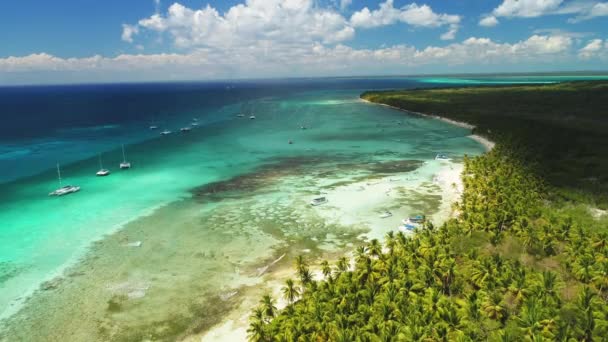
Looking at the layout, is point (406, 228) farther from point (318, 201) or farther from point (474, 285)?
point (474, 285)

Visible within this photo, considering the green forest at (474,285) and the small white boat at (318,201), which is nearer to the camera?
the green forest at (474,285)

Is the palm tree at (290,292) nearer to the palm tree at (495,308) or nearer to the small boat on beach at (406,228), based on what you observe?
the palm tree at (495,308)

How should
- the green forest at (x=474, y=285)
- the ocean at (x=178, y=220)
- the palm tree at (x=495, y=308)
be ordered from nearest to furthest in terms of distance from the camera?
the green forest at (x=474, y=285) → the palm tree at (x=495, y=308) → the ocean at (x=178, y=220)

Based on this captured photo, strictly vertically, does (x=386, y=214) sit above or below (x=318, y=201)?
below

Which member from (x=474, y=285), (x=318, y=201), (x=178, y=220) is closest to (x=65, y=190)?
(x=178, y=220)

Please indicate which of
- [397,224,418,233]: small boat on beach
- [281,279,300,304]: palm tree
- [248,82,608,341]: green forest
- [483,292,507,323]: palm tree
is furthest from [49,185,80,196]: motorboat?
[483,292,507,323]: palm tree

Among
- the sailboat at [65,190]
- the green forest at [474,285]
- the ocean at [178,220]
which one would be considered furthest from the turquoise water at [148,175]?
the green forest at [474,285]

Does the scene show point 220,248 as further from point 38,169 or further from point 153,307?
point 38,169
